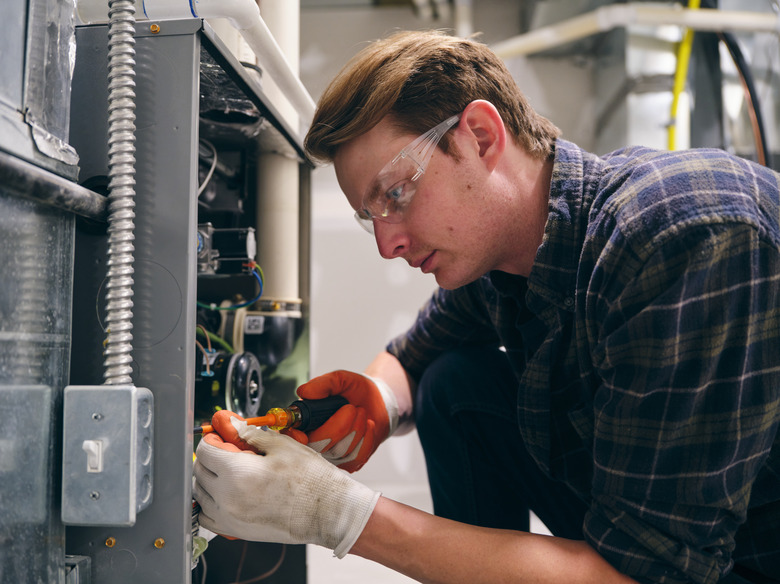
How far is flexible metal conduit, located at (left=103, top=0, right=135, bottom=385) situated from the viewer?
0.59m

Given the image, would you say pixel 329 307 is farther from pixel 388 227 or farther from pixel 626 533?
pixel 626 533

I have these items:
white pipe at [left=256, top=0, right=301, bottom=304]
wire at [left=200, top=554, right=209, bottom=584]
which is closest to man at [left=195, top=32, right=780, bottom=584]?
white pipe at [left=256, top=0, right=301, bottom=304]

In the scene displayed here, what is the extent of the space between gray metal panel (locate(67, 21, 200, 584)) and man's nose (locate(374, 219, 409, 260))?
0.32m

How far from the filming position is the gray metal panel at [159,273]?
2.03 feet

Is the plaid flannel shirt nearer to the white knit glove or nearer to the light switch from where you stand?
the white knit glove

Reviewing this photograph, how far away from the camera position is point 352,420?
96 centimetres

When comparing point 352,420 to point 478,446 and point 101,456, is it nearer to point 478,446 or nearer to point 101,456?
point 478,446

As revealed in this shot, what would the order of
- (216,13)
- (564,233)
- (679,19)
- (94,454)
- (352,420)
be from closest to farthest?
(94,454), (216,13), (564,233), (352,420), (679,19)

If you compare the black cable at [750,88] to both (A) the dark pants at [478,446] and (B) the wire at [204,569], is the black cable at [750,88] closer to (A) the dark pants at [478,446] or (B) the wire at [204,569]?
(A) the dark pants at [478,446]

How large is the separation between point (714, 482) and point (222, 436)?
0.60 meters

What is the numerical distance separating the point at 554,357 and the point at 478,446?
12.1 inches

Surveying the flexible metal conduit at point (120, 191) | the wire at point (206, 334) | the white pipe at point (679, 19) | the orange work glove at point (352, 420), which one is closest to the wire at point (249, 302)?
the wire at point (206, 334)

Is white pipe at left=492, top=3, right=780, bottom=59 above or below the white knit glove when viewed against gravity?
above

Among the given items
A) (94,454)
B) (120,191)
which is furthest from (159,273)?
(94,454)
